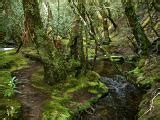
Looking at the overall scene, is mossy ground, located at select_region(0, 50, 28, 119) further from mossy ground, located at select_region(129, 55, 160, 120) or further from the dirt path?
mossy ground, located at select_region(129, 55, 160, 120)

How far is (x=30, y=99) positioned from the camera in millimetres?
11008

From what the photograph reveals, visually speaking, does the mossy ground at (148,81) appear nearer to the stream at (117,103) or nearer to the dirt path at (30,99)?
the stream at (117,103)

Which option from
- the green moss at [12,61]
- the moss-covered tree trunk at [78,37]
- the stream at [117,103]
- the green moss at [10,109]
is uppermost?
the moss-covered tree trunk at [78,37]

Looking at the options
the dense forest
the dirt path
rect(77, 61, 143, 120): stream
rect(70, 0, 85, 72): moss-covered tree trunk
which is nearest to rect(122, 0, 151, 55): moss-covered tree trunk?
the dense forest

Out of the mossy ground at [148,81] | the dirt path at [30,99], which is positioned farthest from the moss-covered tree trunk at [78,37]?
the mossy ground at [148,81]

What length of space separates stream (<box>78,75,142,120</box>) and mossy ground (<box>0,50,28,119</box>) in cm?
222

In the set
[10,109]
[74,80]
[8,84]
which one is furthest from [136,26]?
[10,109]

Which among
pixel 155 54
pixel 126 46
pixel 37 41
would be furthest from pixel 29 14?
pixel 126 46

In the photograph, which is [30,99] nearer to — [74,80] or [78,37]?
[74,80]

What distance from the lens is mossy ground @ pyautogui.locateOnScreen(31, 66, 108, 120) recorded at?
10258 millimetres

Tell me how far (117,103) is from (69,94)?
1886 mm

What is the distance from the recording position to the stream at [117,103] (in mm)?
11023

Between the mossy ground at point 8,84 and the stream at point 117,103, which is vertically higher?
the mossy ground at point 8,84

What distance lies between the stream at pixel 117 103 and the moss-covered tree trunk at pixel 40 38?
205 centimetres
